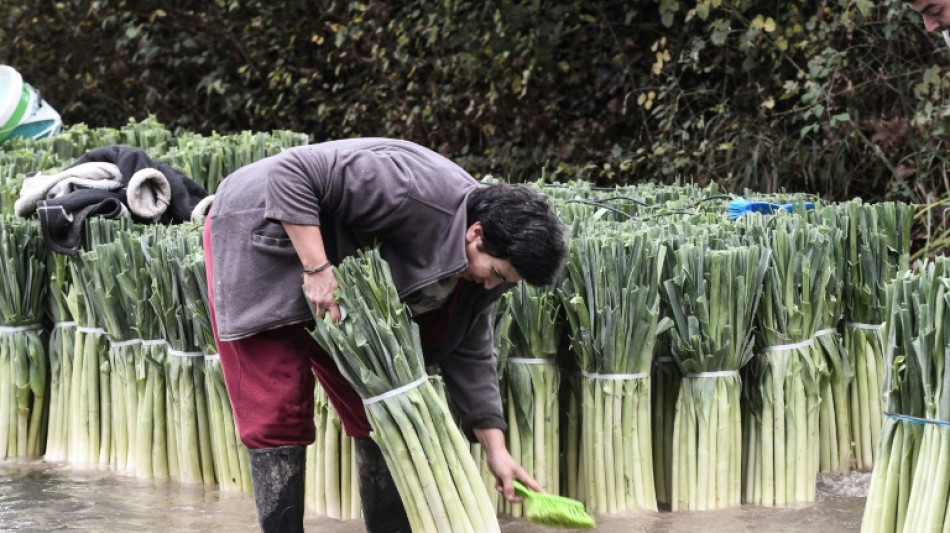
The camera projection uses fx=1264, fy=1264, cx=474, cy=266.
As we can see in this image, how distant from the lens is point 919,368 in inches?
123

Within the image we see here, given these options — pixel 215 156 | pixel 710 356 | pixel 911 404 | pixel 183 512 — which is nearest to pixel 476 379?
pixel 710 356

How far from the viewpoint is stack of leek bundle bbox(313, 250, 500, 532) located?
3078mm

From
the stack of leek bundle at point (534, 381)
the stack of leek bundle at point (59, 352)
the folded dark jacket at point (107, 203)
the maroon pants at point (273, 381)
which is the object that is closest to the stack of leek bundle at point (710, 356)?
the stack of leek bundle at point (534, 381)

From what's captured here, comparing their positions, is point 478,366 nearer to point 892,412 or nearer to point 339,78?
point 892,412

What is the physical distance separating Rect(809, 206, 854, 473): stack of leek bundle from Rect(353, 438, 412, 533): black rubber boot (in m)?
1.58

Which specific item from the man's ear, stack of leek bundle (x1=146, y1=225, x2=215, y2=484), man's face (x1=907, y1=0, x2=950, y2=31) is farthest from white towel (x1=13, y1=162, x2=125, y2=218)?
man's face (x1=907, y1=0, x2=950, y2=31)

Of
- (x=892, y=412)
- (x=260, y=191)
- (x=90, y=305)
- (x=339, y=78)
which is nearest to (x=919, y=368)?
(x=892, y=412)

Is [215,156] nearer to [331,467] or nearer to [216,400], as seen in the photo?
[216,400]

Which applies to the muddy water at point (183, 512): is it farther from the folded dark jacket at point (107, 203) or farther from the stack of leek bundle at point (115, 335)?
the folded dark jacket at point (107, 203)

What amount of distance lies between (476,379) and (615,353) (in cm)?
60

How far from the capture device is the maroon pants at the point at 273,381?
3225mm

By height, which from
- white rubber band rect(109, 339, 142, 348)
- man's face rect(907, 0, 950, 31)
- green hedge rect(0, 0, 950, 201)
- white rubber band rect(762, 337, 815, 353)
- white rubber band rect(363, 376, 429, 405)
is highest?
green hedge rect(0, 0, 950, 201)

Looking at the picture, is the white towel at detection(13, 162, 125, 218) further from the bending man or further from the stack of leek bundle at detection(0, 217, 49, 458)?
the bending man

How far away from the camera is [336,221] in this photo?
3170 millimetres
